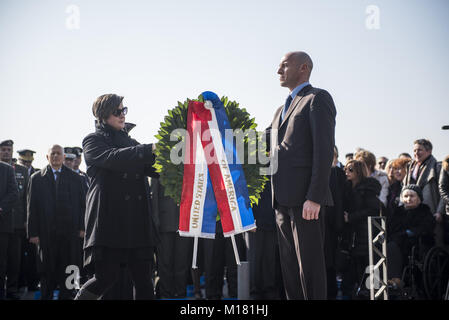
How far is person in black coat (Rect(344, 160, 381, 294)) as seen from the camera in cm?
745

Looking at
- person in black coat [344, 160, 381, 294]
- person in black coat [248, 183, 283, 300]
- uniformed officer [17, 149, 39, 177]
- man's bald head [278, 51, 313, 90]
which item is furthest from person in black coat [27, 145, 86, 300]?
man's bald head [278, 51, 313, 90]

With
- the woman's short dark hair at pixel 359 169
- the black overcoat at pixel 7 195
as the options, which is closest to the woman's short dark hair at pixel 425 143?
the woman's short dark hair at pixel 359 169

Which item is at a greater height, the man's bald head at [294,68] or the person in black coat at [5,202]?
the man's bald head at [294,68]

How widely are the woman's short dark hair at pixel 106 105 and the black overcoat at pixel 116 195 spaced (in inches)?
3.6

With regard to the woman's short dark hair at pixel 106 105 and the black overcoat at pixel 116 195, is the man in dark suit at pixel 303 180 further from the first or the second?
the woman's short dark hair at pixel 106 105

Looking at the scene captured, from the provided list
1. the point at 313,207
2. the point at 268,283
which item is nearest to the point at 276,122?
the point at 313,207

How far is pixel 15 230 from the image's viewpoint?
882 cm

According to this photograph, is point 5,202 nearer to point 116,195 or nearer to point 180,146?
point 116,195

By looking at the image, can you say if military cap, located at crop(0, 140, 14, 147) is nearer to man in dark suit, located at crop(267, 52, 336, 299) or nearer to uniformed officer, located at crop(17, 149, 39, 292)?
uniformed officer, located at crop(17, 149, 39, 292)

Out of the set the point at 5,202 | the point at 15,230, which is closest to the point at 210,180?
the point at 5,202

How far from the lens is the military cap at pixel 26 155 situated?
10.4 metres

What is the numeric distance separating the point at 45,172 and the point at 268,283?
359 cm

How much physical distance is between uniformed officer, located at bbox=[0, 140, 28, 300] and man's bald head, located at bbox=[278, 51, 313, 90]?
5.13 meters
